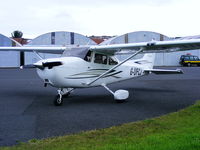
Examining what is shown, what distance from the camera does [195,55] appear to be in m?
51.3

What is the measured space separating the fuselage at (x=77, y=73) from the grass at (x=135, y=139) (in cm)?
341

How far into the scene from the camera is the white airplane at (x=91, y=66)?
352 inches

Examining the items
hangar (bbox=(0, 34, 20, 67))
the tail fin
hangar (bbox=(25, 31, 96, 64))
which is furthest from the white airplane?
hangar (bbox=(0, 34, 20, 67))

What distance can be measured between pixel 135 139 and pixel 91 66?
5.49 meters

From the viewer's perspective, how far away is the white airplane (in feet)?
29.4

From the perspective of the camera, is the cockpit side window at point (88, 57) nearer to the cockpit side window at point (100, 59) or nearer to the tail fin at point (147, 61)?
the cockpit side window at point (100, 59)

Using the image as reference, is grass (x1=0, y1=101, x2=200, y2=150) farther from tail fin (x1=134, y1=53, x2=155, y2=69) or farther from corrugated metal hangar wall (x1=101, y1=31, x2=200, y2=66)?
corrugated metal hangar wall (x1=101, y1=31, x2=200, y2=66)

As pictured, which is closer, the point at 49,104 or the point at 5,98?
the point at 49,104

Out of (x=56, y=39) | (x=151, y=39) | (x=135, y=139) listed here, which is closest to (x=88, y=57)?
(x=135, y=139)

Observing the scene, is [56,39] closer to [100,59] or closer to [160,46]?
[100,59]

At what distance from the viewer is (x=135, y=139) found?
498 cm

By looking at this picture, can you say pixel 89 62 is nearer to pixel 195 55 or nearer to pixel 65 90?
pixel 65 90

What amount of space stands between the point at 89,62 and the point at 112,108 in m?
2.13

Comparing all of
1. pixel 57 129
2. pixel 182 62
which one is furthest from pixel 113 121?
pixel 182 62
